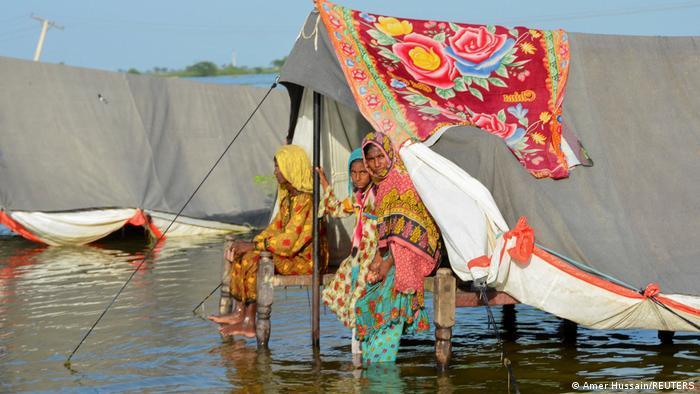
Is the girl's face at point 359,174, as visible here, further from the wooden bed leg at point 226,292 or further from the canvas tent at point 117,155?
the canvas tent at point 117,155

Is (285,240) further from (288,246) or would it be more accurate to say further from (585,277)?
(585,277)

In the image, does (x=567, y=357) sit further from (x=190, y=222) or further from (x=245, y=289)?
(x=190, y=222)

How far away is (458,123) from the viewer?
691 cm

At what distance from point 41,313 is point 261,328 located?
3.02m

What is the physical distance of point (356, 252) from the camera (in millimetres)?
7188

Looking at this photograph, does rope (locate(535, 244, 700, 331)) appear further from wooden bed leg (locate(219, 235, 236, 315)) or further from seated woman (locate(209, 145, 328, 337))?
wooden bed leg (locate(219, 235, 236, 315))

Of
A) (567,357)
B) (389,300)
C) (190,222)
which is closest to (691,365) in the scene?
(567,357)

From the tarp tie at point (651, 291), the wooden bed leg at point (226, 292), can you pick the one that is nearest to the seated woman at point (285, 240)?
the wooden bed leg at point (226, 292)

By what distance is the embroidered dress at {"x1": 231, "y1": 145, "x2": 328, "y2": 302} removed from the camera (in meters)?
7.51

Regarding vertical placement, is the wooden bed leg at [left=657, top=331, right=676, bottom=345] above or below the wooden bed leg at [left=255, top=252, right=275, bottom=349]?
below

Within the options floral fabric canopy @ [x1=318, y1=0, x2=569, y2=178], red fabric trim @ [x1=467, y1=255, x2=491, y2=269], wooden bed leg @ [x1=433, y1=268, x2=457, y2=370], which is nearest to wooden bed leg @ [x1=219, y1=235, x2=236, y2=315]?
floral fabric canopy @ [x1=318, y1=0, x2=569, y2=178]

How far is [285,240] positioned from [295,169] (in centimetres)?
50

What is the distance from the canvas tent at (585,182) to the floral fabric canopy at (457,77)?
3 cm

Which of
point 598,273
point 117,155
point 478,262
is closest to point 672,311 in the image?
point 598,273
